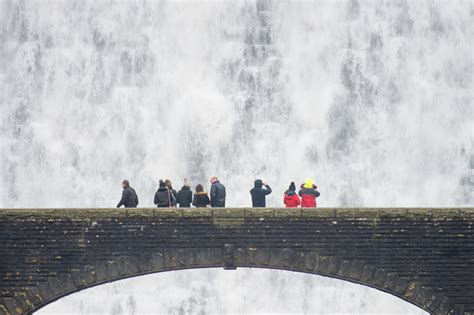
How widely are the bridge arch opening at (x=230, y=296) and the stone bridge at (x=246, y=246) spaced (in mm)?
26258

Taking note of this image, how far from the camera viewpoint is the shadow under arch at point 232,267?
48125mm

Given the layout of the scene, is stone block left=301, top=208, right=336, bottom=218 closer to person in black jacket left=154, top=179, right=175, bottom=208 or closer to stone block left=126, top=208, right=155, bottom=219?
person in black jacket left=154, top=179, right=175, bottom=208

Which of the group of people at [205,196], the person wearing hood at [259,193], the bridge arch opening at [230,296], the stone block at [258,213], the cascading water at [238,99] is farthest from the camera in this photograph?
the cascading water at [238,99]

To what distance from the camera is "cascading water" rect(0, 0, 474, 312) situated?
7750 cm

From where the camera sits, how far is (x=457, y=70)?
79.6 m

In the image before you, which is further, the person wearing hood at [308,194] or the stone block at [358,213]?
the person wearing hood at [308,194]

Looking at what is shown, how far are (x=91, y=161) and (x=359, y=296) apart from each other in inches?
524

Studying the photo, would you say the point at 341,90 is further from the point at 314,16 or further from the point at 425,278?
the point at 425,278

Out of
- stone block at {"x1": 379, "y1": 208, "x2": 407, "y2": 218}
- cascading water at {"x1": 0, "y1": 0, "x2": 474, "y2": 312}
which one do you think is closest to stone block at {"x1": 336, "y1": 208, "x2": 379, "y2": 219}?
stone block at {"x1": 379, "y1": 208, "x2": 407, "y2": 218}

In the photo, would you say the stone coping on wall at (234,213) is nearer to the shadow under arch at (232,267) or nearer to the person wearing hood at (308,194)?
the shadow under arch at (232,267)

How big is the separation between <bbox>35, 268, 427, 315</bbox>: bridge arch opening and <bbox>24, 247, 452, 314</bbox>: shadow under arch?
86.0 feet

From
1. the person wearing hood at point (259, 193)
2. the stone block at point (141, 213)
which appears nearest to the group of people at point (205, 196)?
the person wearing hood at point (259, 193)

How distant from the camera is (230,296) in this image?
7556cm

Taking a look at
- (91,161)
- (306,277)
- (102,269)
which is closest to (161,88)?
(91,161)
